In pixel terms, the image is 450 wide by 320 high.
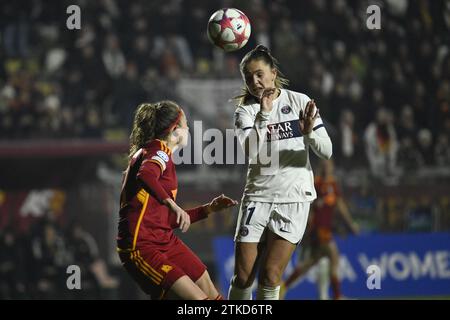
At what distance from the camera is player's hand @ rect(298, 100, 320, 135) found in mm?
5211

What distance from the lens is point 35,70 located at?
12.3 meters

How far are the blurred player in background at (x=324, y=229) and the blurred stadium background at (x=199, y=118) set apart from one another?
60 cm

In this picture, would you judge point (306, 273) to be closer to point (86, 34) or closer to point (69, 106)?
point (69, 106)

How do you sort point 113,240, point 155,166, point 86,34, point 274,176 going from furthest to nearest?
point 86,34
point 113,240
point 274,176
point 155,166

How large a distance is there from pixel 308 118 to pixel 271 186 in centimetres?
56

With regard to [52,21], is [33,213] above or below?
below

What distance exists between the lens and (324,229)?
1009 centimetres

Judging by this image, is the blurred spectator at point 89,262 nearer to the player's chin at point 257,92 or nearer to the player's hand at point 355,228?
the player's hand at point 355,228

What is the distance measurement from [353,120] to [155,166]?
23.1 ft

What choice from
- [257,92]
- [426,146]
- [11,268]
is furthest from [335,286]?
[257,92]

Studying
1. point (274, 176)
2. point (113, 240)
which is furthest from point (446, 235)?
point (274, 176)

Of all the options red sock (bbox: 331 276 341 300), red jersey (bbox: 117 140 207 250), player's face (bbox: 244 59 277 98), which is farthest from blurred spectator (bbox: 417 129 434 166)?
red jersey (bbox: 117 140 207 250)

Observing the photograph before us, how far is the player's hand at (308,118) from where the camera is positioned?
17.1 ft
